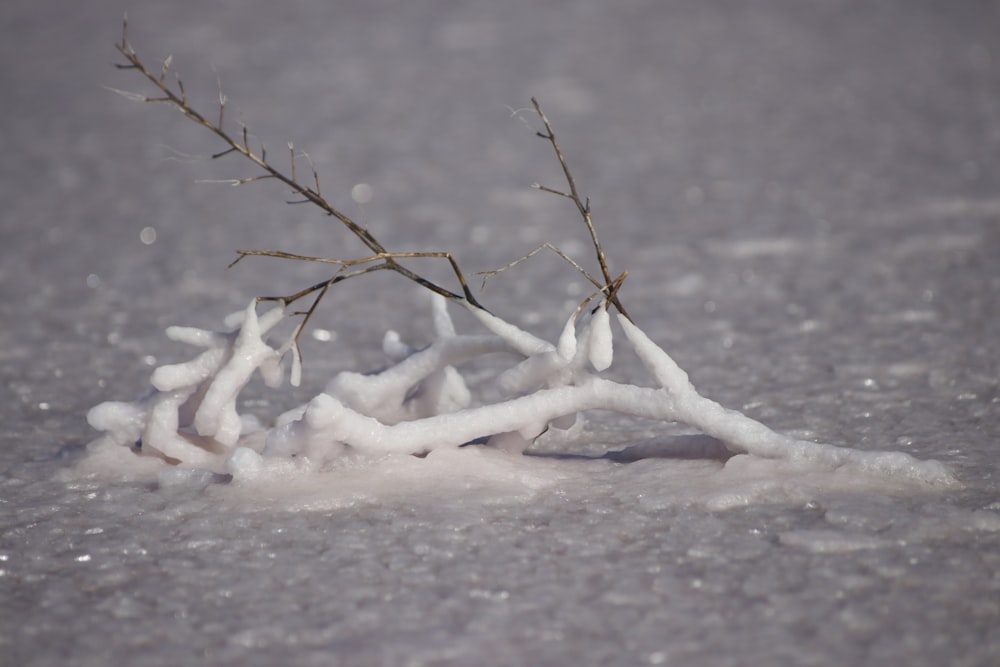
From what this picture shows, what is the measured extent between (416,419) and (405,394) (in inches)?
1.6

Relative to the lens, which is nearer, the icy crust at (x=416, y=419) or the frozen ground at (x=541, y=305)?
the frozen ground at (x=541, y=305)

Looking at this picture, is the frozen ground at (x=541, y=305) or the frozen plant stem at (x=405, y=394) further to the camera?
the frozen plant stem at (x=405, y=394)

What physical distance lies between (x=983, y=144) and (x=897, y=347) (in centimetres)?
171

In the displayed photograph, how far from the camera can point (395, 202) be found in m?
3.35

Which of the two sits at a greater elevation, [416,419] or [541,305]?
[541,305]

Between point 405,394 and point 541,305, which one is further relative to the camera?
point 541,305

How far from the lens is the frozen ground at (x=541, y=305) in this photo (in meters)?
1.25

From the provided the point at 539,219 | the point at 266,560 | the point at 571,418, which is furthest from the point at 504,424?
the point at 539,219

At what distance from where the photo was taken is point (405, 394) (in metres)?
1.70

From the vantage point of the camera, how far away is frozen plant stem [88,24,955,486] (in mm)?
1518

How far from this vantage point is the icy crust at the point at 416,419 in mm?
1526

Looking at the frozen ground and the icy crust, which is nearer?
the frozen ground

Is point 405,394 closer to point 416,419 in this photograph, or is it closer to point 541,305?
point 416,419

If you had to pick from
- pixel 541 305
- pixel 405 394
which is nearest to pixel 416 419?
pixel 405 394
